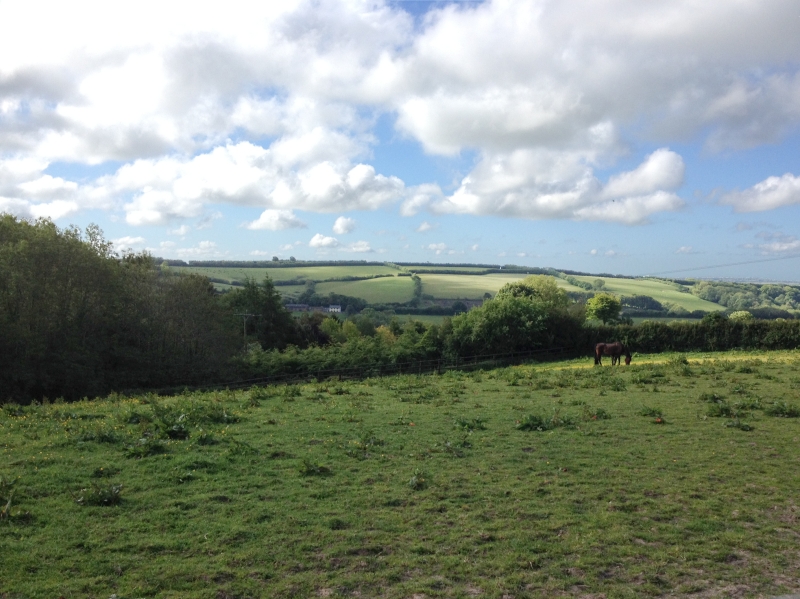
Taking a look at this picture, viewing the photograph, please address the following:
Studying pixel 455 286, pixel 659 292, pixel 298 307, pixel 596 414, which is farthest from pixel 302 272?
pixel 596 414

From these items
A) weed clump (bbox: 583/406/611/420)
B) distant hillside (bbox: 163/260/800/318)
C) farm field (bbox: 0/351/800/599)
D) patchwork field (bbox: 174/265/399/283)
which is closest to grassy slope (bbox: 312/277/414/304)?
distant hillside (bbox: 163/260/800/318)

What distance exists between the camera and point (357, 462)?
10617 millimetres

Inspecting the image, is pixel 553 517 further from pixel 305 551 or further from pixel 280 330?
pixel 280 330

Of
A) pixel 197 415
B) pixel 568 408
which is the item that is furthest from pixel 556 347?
pixel 197 415

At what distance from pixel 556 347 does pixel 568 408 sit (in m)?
34.8

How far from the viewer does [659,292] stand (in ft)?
396

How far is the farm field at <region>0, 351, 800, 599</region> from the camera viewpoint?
6.18m

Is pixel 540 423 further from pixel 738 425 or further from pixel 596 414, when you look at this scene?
pixel 738 425

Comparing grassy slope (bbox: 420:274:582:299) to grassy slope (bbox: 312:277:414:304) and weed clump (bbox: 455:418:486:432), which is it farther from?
weed clump (bbox: 455:418:486:432)

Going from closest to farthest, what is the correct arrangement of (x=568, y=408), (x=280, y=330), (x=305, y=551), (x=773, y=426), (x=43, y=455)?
1. (x=305, y=551)
2. (x=43, y=455)
3. (x=773, y=426)
4. (x=568, y=408)
5. (x=280, y=330)

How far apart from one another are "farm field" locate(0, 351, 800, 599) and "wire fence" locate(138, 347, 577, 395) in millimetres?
20947

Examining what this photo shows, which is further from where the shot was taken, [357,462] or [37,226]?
[37,226]

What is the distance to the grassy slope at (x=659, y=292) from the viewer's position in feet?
328

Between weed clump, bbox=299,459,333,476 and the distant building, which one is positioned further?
the distant building
